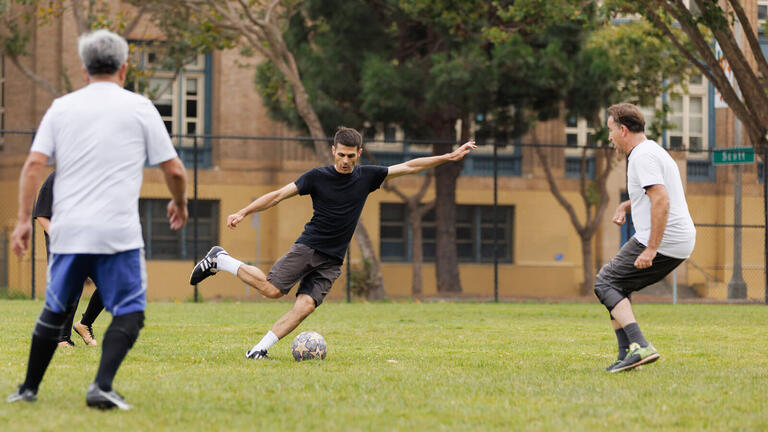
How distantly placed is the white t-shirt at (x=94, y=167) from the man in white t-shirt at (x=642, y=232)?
3.62 meters

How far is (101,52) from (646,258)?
13.0 feet

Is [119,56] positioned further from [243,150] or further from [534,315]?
[243,150]

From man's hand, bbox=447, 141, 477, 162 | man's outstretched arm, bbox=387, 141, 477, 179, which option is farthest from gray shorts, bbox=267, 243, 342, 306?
man's hand, bbox=447, 141, 477, 162

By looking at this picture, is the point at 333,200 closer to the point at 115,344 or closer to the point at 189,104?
the point at 115,344

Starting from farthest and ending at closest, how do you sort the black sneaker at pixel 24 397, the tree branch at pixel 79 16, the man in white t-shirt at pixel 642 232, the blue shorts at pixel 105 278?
the tree branch at pixel 79 16
the man in white t-shirt at pixel 642 232
the black sneaker at pixel 24 397
the blue shorts at pixel 105 278

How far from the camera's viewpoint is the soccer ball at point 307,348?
8383 mm

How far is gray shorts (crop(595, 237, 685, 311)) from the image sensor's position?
7.67 meters

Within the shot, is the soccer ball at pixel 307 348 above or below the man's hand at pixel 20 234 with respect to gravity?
below

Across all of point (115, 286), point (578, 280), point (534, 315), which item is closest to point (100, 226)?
point (115, 286)

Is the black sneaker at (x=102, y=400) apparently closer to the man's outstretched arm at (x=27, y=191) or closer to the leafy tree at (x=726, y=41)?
the man's outstretched arm at (x=27, y=191)

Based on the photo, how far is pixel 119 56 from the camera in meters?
5.54

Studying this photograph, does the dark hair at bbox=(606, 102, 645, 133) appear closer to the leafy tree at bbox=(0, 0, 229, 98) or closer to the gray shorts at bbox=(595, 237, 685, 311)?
the gray shorts at bbox=(595, 237, 685, 311)

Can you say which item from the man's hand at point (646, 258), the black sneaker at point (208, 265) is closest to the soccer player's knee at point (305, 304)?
the black sneaker at point (208, 265)

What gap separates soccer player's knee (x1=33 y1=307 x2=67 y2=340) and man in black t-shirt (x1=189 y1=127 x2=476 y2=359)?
279cm
